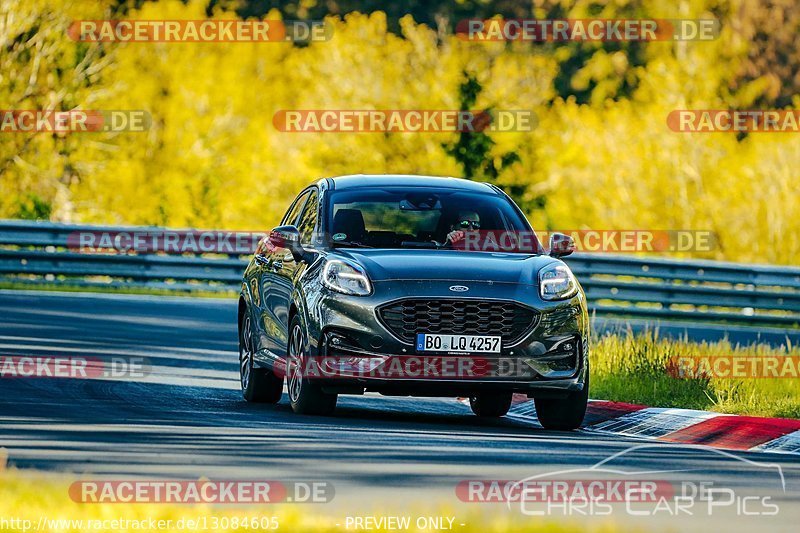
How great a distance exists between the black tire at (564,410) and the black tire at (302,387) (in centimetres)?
144

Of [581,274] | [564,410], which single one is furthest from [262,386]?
[581,274]

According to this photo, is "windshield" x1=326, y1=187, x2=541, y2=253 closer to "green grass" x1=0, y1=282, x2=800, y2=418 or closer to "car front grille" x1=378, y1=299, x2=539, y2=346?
"car front grille" x1=378, y1=299, x2=539, y2=346

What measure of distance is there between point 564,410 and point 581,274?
1753cm

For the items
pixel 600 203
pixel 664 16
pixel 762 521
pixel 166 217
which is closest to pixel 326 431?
pixel 762 521

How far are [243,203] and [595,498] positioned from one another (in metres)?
50.9

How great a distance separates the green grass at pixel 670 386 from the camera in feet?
46.9

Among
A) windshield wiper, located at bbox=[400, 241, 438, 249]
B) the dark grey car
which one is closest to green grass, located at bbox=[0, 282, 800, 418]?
the dark grey car

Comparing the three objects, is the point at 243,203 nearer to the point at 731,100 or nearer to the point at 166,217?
the point at 731,100

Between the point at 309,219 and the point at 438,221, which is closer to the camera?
the point at 438,221

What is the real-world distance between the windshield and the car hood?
14.6 inches

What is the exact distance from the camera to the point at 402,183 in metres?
14.2

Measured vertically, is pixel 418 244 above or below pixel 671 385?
above

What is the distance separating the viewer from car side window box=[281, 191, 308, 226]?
15086mm

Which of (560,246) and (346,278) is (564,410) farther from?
(346,278)
